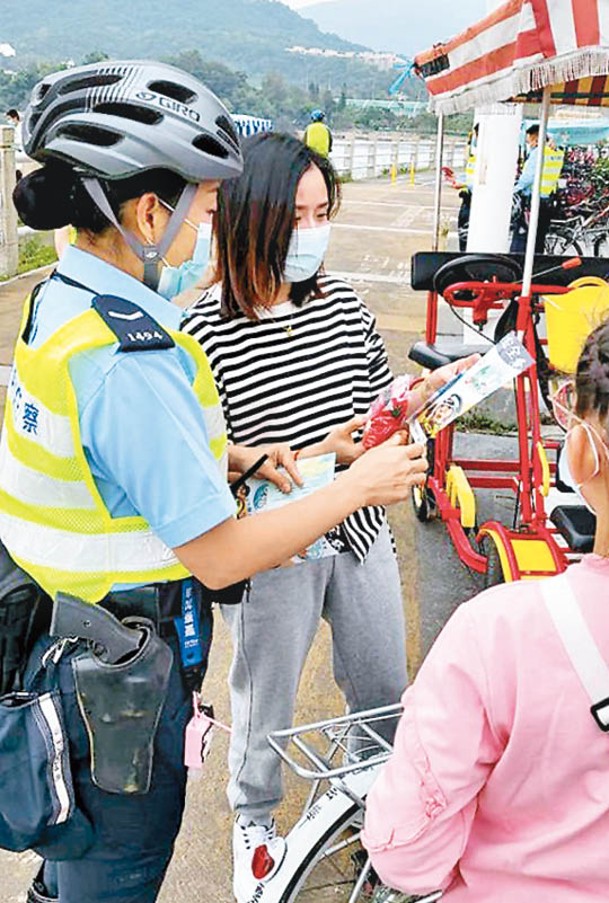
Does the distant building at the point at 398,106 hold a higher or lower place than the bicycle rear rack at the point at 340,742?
higher

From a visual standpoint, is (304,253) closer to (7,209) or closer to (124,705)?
(124,705)

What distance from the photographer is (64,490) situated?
1.39 m

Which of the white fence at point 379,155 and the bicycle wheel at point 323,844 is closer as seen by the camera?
the bicycle wheel at point 323,844

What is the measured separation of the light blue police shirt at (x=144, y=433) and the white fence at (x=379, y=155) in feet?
73.8

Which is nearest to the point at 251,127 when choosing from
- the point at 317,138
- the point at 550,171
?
the point at 317,138

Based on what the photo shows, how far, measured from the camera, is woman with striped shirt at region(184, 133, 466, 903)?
2043mm

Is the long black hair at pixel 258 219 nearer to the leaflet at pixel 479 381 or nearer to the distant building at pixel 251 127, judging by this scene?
the distant building at pixel 251 127

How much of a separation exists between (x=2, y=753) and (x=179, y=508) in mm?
573

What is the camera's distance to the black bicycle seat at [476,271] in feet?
12.2

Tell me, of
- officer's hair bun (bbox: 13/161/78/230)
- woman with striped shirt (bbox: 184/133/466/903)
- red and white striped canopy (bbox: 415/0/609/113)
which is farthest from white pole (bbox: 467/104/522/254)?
officer's hair bun (bbox: 13/161/78/230)

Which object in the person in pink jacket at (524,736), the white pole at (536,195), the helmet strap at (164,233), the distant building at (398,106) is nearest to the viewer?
the person in pink jacket at (524,736)

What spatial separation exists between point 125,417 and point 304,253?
925mm

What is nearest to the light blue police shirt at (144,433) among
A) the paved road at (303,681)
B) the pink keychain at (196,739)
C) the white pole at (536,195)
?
the pink keychain at (196,739)

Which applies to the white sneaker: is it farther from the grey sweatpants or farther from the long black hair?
the long black hair
